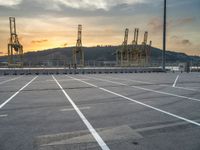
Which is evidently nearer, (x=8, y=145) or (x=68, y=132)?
(x=8, y=145)

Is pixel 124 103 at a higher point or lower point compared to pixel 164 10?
lower

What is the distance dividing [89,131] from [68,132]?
483mm

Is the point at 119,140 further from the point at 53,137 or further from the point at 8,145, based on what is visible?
the point at 8,145

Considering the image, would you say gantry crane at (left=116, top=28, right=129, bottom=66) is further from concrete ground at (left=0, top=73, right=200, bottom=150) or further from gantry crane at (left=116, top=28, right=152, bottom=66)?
concrete ground at (left=0, top=73, right=200, bottom=150)

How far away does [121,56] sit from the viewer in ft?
283

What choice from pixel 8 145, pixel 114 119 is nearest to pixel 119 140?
pixel 114 119

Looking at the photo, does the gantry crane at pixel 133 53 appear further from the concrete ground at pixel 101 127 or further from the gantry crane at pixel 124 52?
the concrete ground at pixel 101 127

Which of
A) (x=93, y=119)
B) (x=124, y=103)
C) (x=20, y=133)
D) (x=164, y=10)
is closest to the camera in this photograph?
(x=20, y=133)

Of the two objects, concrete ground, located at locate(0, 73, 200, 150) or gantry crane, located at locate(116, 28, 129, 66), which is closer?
concrete ground, located at locate(0, 73, 200, 150)

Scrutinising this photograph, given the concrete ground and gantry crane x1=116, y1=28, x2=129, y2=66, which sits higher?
gantry crane x1=116, y1=28, x2=129, y2=66

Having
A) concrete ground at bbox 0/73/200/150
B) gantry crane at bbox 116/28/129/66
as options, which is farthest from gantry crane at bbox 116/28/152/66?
concrete ground at bbox 0/73/200/150

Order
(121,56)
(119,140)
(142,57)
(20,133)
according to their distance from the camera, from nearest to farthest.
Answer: (119,140)
(20,133)
(121,56)
(142,57)

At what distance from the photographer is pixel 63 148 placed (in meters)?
4.23

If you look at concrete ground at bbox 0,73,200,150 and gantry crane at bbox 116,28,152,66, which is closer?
concrete ground at bbox 0,73,200,150
